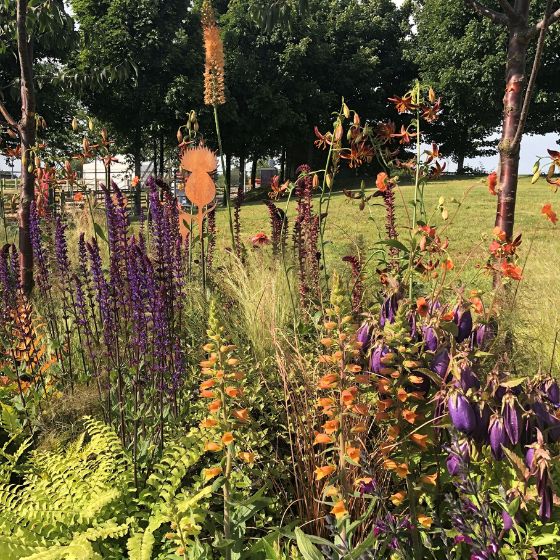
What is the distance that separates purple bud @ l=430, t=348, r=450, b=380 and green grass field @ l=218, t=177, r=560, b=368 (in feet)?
2.29

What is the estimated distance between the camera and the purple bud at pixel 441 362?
147 cm

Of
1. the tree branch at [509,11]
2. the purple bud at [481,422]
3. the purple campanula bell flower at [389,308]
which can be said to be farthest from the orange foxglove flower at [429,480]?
the tree branch at [509,11]

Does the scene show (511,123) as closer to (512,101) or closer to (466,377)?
(512,101)

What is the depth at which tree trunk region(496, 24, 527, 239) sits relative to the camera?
2.66 metres

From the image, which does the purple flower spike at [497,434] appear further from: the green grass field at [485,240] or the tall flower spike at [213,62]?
the tall flower spike at [213,62]

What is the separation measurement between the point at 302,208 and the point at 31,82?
1.94 metres

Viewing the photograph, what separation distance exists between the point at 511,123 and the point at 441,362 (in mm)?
1721

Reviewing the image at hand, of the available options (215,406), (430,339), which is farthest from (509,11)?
(215,406)

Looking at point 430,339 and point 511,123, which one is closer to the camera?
point 430,339

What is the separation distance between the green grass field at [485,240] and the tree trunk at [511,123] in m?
0.17

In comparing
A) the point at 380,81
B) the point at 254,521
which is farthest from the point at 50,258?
the point at 380,81

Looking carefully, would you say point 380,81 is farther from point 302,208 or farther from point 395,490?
point 395,490

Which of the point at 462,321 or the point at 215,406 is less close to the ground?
the point at 462,321

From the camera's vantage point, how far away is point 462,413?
126 cm
